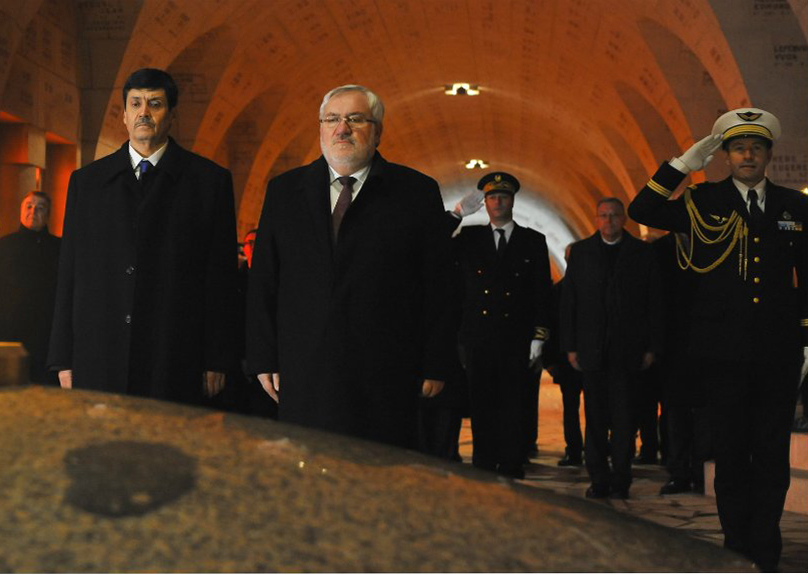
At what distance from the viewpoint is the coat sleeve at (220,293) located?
379 cm

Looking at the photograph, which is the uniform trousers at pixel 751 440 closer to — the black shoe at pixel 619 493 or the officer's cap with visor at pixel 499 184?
the black shoe at pixel 619 493

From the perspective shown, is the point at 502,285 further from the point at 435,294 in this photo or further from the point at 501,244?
the point at 435,294

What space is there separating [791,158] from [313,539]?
11.7 metres

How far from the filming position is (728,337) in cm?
434

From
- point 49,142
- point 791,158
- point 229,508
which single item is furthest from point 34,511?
point 49,142

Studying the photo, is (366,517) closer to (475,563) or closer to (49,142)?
(475,563)

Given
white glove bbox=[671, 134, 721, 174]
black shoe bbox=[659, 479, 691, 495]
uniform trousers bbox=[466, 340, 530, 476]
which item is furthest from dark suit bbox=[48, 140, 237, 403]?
black shoe bbox=[659, 479, 691, 495]

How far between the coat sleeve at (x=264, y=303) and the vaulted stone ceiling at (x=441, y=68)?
289 inches

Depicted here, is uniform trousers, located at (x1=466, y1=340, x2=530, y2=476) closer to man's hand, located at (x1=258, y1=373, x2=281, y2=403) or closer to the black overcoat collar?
man's hand, located at (x1=258, y1=373, x2=281, y2=403)

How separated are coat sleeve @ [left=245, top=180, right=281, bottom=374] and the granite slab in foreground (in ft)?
7.88

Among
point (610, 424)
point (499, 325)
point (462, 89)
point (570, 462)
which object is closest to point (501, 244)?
point (499, 325)

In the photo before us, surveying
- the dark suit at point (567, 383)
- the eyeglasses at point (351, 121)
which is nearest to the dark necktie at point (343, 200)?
the eyeglasses at point (351, 121)

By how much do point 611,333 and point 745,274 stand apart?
8.32ft

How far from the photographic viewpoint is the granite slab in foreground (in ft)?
3.02
